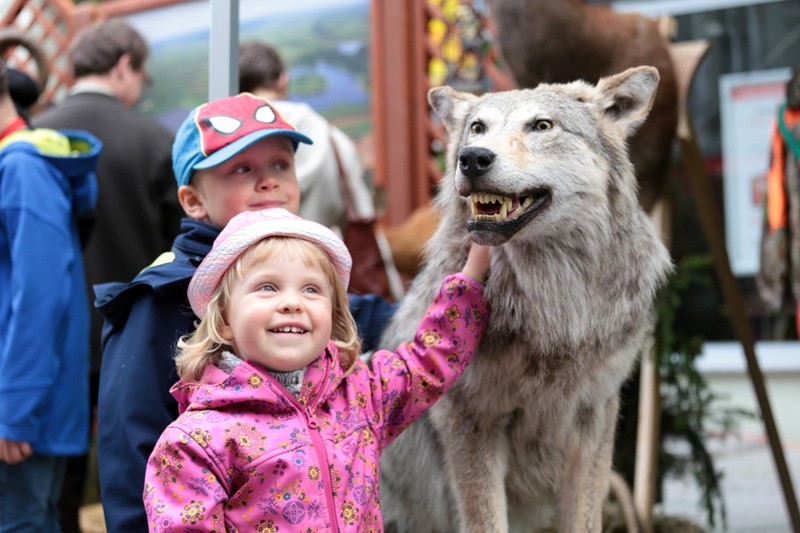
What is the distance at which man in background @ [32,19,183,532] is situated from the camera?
3.91 metres

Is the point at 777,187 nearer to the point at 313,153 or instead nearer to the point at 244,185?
the point at 313,153

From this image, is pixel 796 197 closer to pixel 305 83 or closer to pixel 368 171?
pixel 368 171

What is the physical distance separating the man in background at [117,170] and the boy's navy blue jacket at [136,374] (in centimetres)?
176

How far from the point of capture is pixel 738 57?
6.25 meters

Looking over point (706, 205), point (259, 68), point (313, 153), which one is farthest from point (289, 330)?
point (706, 205)

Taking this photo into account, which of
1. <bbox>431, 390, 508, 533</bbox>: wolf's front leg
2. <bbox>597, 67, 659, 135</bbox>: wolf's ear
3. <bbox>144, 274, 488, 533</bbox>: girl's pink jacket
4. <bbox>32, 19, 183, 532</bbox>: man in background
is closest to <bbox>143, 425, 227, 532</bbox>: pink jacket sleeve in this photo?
<bbox>144, 274, 488, 533</bbox>: girl's pink jacket

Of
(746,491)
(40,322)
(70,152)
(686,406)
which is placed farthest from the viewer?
(746,491)

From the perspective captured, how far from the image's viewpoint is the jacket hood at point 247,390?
6.00 ft

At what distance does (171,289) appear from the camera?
2092 mm

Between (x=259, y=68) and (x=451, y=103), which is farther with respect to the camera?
(x=259, y=68)

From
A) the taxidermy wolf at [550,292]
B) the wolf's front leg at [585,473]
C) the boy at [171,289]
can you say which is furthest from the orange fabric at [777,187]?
the boy at [171,289]

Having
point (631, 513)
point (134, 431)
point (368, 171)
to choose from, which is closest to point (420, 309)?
point (134, 431)

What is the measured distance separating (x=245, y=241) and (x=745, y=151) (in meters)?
5.18

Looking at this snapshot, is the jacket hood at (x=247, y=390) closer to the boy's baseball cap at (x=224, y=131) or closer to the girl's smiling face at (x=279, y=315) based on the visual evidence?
the girl's smiling face at (x=279, y=315)
